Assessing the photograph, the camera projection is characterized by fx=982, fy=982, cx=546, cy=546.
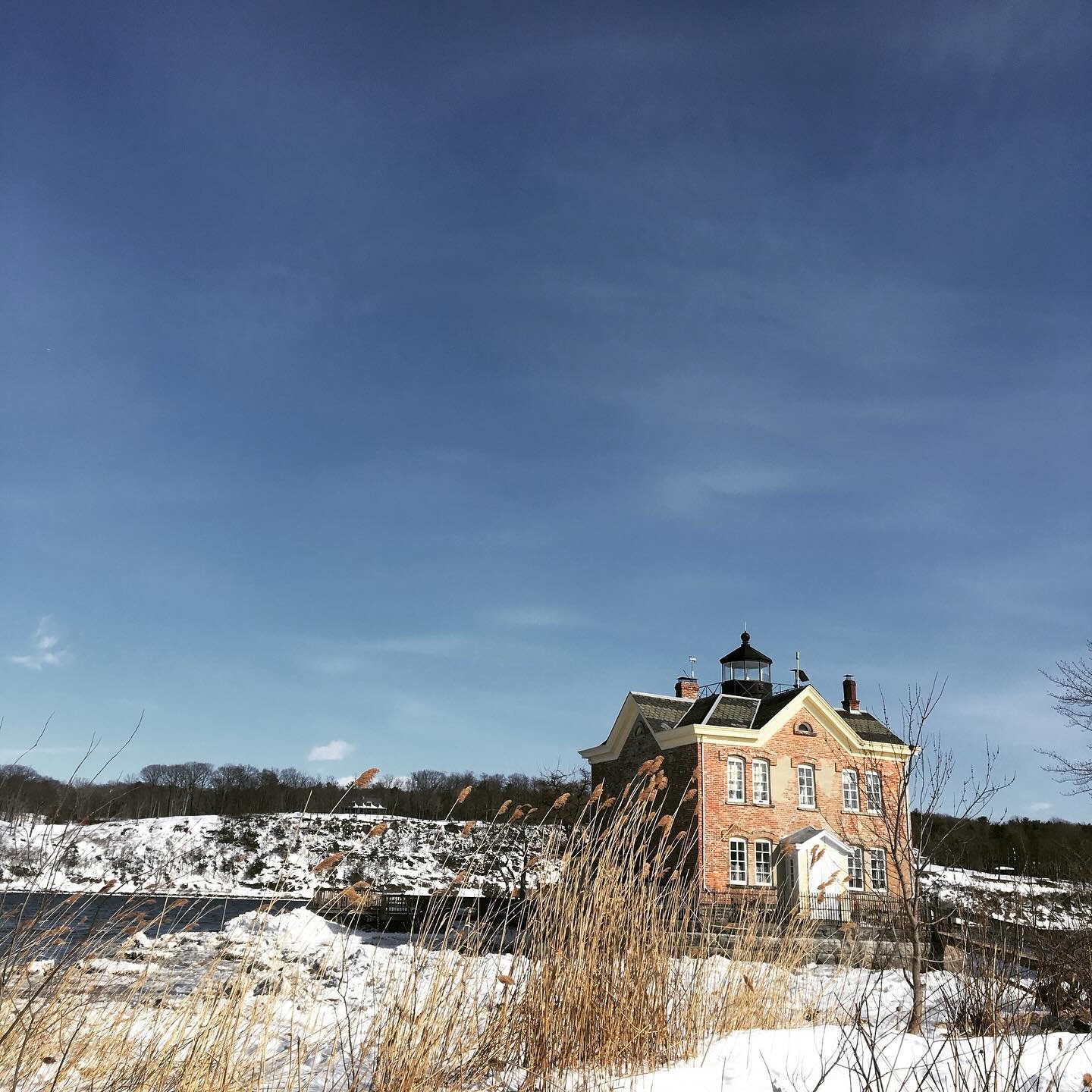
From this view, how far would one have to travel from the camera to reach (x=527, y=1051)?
4.80 meters

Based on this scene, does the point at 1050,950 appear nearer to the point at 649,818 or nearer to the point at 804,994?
the point at 804,994

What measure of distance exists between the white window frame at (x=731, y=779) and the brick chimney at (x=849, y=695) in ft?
26.9

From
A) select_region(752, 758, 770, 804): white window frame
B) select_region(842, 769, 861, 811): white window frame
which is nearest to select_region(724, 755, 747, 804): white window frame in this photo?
select_region(752, 758, 770, 804): white window frame

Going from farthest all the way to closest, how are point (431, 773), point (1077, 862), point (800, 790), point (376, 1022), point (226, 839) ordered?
point (431, 773) < point (226, 839) < point (800, 790) < point (1077, 862) < point (376, 1022)

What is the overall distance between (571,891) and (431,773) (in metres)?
72.6

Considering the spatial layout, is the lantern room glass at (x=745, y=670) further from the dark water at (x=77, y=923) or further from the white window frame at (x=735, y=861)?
the dark water at (x=77, y=923)

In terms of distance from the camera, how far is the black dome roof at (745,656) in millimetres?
31250

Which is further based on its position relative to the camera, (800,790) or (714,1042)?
(800,790)

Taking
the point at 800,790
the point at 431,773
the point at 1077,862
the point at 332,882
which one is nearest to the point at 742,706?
the point at 800,790

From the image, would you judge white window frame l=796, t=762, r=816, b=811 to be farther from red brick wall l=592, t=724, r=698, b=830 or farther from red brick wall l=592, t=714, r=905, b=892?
red brick wall l=592, t=724, r=698, b=830

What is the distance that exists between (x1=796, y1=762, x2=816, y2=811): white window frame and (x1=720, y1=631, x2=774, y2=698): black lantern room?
8.68 feet

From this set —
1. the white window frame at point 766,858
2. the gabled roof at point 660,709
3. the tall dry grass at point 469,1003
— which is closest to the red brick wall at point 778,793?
the white window frame at point 766,858

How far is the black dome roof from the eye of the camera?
31.2m

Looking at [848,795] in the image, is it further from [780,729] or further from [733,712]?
[733,712]
